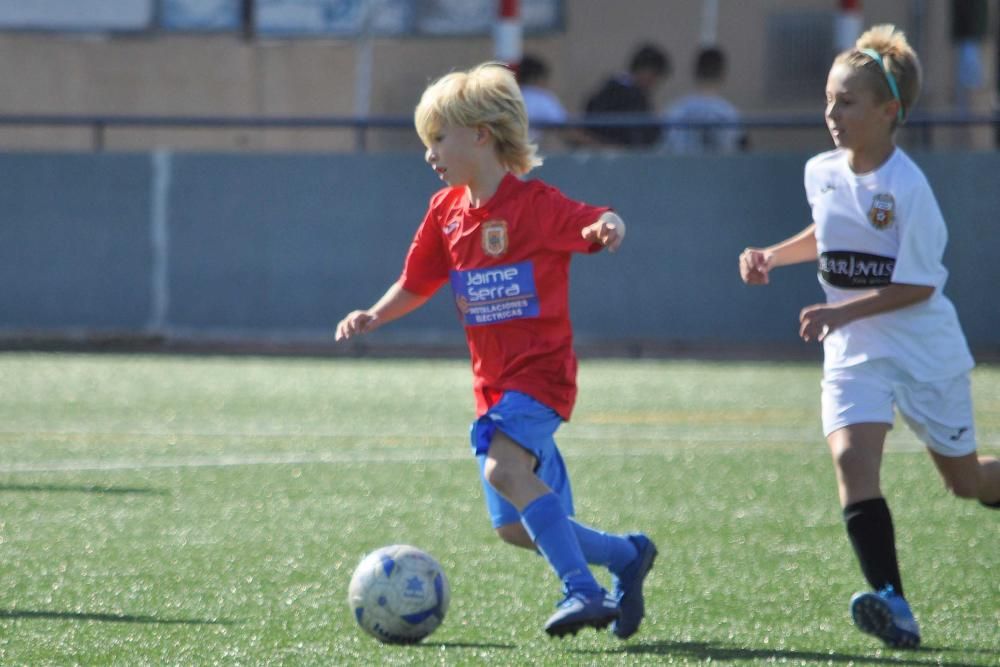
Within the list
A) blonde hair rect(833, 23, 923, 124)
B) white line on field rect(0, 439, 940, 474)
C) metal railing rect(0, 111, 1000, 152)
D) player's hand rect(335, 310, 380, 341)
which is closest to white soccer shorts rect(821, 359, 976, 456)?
blonde hair rect(833, 23, 923, 124)

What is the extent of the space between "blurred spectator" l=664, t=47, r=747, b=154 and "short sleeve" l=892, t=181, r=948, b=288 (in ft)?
28.7

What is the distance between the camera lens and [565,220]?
4.89m

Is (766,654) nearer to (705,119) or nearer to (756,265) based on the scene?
(756,265)

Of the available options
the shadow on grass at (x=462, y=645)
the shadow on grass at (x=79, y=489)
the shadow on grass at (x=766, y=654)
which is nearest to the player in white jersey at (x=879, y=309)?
the shadow on grass at (x=766, y=654)

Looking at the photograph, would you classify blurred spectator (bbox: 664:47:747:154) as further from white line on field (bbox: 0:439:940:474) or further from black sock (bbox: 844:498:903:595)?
black sock (bbox: 844:498:903:595)

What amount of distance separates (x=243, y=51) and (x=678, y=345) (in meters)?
6.93

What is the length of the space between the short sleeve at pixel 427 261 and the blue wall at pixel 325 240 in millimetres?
8437

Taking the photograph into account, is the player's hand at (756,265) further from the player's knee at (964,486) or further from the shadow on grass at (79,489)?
the shadow on grass at (79,489)

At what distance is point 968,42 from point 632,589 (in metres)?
11.6

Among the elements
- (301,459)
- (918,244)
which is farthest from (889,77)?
(301,459)

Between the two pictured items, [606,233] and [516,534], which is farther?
[516,534]

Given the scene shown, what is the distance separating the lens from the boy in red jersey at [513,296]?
→ 15.7 feet

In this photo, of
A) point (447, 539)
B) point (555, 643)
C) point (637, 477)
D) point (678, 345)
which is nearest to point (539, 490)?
point (555, 643)

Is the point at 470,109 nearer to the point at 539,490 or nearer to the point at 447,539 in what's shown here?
the point at 539,490
